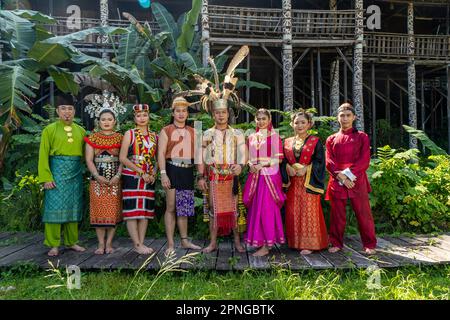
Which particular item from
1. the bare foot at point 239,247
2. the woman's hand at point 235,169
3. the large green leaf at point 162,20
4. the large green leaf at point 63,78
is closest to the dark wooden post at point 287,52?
the large green leaf at point 162,20

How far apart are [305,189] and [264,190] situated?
0.46m

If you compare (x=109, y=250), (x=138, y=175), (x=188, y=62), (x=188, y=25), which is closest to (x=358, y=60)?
(x=188, y=25)

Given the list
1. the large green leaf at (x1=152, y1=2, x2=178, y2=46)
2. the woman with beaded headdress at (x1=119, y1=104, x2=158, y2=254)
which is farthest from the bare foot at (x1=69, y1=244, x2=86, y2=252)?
the large green leaf at (x1=152, y1=2, x2=178, y2=46)

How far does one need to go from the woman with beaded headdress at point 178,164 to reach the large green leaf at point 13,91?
73.7 inches

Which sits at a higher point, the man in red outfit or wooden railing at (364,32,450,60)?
wooden railing at (364,32,450,60)

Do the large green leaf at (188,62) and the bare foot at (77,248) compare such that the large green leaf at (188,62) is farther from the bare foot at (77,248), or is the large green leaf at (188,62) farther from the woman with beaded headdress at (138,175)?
the bare foot at (77,248)

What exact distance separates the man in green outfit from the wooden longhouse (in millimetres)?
7029

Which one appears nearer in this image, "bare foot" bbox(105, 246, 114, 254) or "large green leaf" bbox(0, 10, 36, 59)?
"bare foot" bbox(105, 246, 114, 254)

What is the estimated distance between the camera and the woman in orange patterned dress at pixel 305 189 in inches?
158

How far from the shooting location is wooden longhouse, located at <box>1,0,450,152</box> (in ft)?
36.0

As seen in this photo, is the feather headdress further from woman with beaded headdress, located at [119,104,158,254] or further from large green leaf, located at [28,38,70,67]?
large green leaf, located at [28,38,70,67]

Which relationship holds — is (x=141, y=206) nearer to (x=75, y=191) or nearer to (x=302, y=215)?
(x=75, y=191)

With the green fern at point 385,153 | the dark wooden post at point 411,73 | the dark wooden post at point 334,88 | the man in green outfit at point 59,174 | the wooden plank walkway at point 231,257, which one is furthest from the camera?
the dark wooden post at point 411,73
